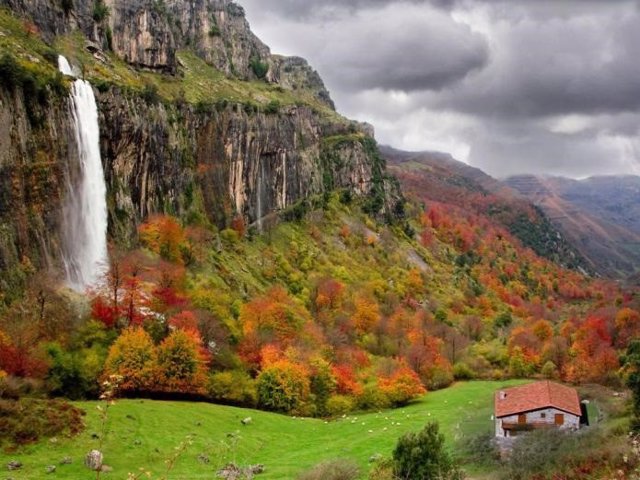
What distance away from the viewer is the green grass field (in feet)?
149

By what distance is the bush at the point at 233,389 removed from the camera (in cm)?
6919

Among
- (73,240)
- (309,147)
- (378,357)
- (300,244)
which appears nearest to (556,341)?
(378,357)

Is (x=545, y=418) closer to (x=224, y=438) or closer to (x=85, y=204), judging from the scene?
(x=224, y=438)

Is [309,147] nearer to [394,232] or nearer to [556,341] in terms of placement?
[394,232]

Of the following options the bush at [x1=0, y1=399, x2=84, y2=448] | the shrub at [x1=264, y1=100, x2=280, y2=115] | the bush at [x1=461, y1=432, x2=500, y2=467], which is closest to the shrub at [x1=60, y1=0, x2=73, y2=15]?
the shrub at [x1=264, y1=100, x2=280, y2=115]

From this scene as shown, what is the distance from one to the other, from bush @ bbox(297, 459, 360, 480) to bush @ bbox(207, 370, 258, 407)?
89.1ft

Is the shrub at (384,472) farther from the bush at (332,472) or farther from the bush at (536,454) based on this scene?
the bush at (536,454)

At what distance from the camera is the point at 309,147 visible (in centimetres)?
16812

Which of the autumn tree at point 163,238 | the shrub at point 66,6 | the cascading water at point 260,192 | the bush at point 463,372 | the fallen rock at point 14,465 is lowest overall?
the bush at point 463,372

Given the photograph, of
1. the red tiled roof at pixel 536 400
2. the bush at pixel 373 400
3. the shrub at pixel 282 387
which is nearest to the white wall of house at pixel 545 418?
the red tiled roof at pixel 536 400

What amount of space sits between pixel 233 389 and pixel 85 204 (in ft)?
107

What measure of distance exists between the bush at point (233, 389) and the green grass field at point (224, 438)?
9.89ft

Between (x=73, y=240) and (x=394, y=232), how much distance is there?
121 meters

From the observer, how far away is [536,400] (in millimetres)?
60688
